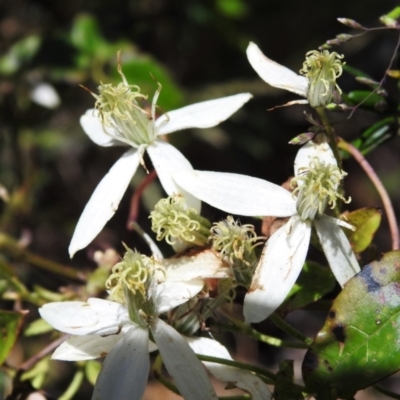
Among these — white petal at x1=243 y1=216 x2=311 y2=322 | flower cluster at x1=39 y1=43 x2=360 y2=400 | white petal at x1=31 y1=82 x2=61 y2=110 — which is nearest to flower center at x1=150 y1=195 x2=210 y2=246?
flower cluster at x1=39 y1=43 x2=360 y2=400

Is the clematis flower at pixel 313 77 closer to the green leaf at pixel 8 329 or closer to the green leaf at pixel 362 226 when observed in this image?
the green leaf at pixel 362 226

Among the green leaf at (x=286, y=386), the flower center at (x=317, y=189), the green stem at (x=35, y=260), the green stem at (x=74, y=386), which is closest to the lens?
the green leaf at (x=286, y=386)

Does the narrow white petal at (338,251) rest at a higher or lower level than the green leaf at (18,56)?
lower

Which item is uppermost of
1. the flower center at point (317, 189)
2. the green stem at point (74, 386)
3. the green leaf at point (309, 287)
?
the flower center at point (317, 189)

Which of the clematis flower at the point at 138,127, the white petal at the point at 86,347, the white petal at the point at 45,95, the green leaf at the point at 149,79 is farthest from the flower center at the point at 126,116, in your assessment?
the white petal at the point at 45,95

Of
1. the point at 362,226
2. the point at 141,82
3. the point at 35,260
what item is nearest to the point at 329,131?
the point at 362,226

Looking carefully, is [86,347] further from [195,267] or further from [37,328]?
[37,328]

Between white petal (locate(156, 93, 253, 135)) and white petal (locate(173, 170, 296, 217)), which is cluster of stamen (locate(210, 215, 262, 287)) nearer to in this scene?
white petal (locate(173, 170, 296, 217))
